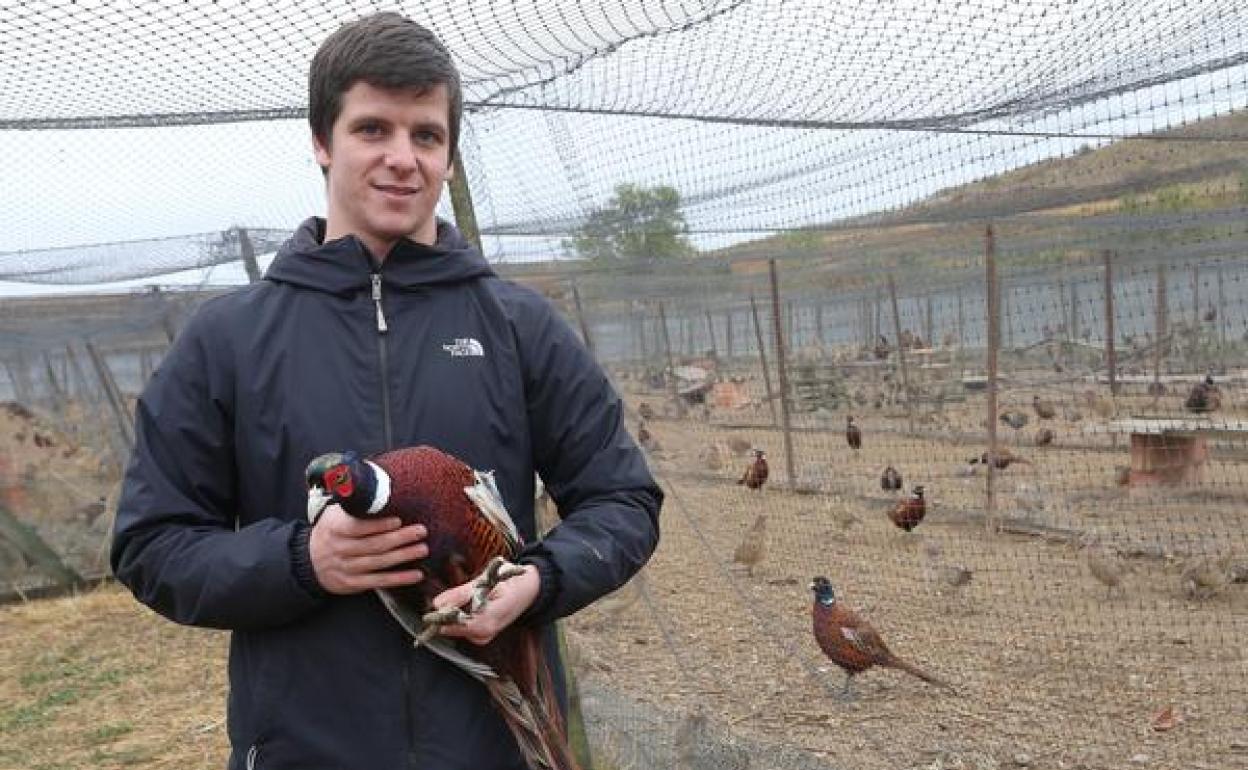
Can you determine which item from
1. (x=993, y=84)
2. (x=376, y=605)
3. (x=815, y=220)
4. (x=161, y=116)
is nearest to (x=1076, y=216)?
(x=815, y=220)

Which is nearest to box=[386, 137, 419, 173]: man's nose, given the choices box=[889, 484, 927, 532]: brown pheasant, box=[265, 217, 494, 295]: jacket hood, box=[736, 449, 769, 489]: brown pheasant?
box=[265, 217, 494, 295]: jacket hood

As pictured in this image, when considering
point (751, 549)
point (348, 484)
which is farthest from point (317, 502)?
point (751, 549)

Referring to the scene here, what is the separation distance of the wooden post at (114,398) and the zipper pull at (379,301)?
908cm

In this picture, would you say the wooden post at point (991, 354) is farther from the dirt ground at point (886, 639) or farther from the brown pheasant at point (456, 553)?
the brown pheasant at point (456, 553)

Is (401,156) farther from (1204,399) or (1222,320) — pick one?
(1222,320)

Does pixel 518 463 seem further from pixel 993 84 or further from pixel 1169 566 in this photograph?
pixel 1169 566

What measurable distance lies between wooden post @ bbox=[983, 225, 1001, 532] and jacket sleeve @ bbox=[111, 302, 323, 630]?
6565 mm

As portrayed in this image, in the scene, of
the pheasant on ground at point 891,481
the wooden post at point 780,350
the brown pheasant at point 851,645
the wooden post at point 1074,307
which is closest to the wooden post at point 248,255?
the wooden post at point 780,350

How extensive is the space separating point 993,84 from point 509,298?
2.94m

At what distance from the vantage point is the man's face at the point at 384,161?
171cm

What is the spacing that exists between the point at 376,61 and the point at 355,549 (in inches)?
27.9

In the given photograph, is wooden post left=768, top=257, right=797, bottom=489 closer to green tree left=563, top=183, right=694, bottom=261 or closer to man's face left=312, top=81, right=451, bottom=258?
green tree left=563, top=183, right=694, bottom=261

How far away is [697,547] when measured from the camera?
8.96 meters

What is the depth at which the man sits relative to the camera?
1.56m
